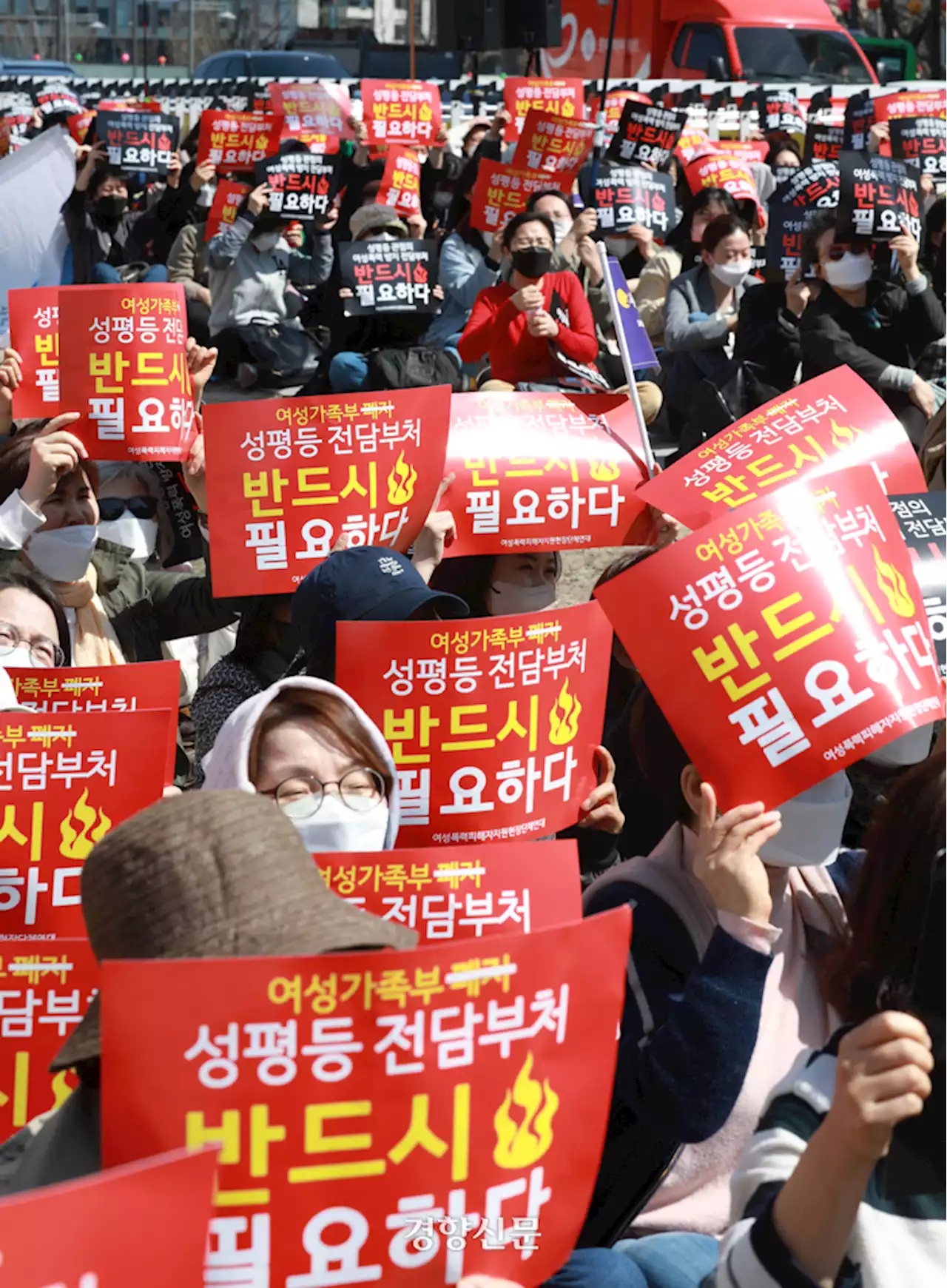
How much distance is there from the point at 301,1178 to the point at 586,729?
1.62 meters

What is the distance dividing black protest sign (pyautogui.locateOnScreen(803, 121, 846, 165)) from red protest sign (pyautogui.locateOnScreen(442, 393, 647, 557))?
10536 millimetres

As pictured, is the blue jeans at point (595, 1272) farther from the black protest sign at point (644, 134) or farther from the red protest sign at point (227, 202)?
the black protest sign at point (644, 134)

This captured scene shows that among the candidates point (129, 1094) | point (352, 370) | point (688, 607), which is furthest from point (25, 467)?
point (352, 370)

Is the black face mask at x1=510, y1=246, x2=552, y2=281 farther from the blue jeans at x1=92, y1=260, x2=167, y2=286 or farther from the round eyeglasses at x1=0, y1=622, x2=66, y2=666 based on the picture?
the round eyeglasses at x1=0, y1=622, x2=66, y2=666

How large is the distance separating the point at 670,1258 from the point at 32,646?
1909 mm

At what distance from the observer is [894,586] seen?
2785mm

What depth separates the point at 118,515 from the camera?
4.96 metres

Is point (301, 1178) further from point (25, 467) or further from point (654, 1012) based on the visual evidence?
point (25, 467)

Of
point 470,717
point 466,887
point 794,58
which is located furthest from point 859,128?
point 466,887

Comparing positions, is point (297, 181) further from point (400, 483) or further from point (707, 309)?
point (400, 483)

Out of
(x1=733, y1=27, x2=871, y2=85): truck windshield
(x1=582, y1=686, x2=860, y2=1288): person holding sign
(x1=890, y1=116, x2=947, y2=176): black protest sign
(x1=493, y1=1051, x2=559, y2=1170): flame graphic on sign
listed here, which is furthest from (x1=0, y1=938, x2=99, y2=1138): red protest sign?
(x1=733, y1=27, x2=871, y2=85): truck windshield

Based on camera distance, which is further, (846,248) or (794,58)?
(794,58)

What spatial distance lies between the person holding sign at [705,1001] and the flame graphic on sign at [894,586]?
0.32 meters

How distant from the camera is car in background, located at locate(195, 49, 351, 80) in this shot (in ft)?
72.8
